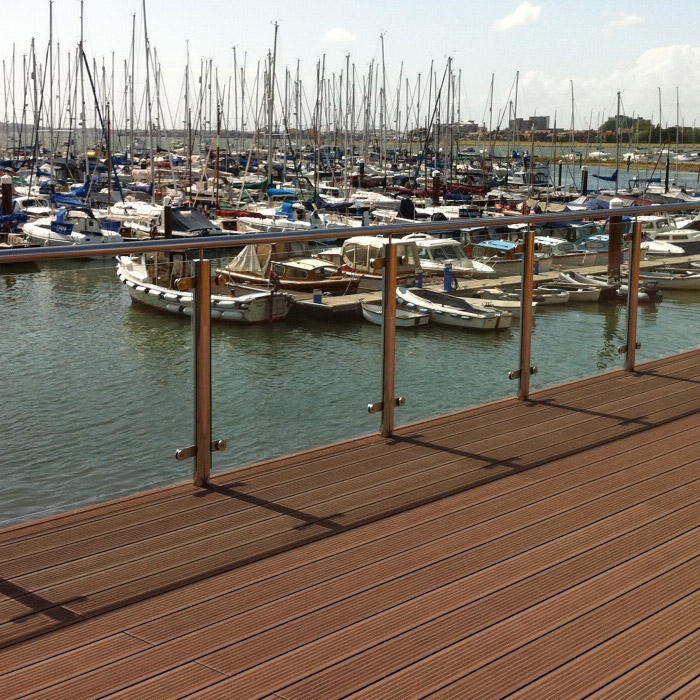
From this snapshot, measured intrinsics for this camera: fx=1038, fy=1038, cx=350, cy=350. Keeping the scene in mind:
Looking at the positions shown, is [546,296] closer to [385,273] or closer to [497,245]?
[497,245]

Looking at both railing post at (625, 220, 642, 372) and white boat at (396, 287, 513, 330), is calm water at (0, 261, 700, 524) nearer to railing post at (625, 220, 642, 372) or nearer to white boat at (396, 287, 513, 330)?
white boat at (396, 287, 513, 330)

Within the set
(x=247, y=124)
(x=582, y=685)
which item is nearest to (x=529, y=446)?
(x=582, y=685)

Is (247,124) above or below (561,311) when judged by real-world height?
above

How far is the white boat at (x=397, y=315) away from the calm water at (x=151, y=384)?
4cm

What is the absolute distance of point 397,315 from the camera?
465 centimetres

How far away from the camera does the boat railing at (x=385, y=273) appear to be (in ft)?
11.9

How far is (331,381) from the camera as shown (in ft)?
14.6

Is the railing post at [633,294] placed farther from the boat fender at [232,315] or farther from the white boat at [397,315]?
the boat fender at [232,315]

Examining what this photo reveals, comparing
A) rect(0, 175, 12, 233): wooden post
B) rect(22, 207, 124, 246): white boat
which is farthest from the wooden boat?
rect(0, 175, 12, 233): wooden post

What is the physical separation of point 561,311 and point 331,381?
155 cm

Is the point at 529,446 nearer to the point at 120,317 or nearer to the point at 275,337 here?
the point at 275,337

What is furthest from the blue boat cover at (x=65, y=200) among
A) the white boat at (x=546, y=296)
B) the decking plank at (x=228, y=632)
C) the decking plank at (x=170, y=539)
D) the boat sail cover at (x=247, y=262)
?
the decking plank at (x=228, y=632)

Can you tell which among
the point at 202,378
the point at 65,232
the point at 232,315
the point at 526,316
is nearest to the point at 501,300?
the point at 526,316

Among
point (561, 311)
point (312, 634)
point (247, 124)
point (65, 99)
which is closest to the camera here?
point (312, 634)
